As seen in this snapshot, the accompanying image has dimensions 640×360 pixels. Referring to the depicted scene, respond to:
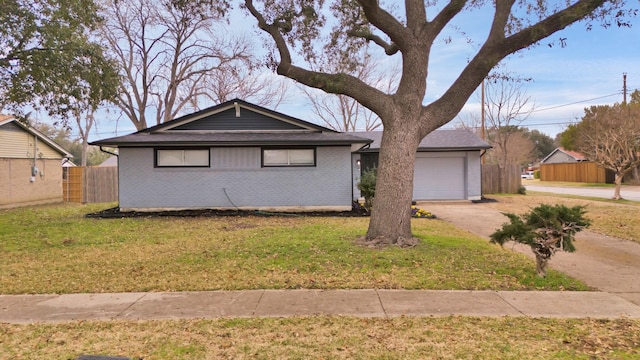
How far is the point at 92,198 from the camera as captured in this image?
22.3 meters

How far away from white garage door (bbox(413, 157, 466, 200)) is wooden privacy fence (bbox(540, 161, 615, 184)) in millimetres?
22483


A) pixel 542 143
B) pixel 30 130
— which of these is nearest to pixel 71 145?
pixel 30 130

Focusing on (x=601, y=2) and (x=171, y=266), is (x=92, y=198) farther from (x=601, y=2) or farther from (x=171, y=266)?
(x=601, y=2)

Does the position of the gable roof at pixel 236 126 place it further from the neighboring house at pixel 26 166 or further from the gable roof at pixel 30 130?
the neighboring house at pixel 26 166

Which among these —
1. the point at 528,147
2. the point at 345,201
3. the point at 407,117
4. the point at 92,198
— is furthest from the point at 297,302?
the point at 528,147

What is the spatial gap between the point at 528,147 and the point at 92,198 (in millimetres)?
52521

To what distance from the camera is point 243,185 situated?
1495 centimetres

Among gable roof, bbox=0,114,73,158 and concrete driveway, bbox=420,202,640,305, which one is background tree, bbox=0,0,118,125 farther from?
concrete driveway, bbox=420,202,640,305

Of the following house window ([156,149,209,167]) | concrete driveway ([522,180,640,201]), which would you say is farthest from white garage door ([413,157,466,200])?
house window ([156,149,209,167])

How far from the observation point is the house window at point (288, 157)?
49.1 feet

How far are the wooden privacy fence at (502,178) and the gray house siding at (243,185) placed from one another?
13.7 m

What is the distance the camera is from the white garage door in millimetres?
20188

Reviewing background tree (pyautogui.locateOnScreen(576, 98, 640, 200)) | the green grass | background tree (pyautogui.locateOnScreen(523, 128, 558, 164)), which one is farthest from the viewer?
background tree (pyautogui.locateOnScreen(523, 128, 558, 164))

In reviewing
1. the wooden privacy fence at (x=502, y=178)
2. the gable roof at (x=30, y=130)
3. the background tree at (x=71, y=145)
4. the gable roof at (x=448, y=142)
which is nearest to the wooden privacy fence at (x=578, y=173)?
the wooden privacy fence at (x=502, y=178)
